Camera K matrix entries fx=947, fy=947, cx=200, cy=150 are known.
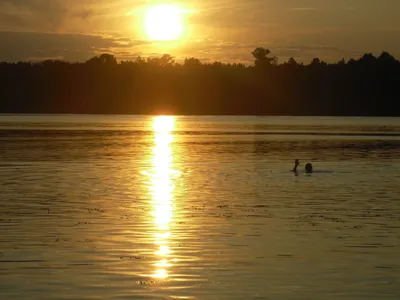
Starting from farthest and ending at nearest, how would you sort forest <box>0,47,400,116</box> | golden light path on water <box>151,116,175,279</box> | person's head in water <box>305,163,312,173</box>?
forest <box>0,47,400,116</box> → person's head in water <box>305,163,312,173</box> → golden light path on water <box>151,116,175,279</box>

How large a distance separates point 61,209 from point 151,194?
4.89 metres

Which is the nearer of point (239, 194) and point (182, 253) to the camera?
point (182, 253)

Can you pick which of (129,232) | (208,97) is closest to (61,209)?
(129,232)

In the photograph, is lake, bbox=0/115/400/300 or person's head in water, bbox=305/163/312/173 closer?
lake, bbox=0/115/400/300

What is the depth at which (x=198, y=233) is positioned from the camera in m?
19.2

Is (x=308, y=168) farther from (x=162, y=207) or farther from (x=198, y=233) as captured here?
(x=198, y=233)

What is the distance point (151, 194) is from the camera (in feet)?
90.6

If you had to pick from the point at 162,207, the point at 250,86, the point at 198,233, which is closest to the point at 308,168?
the point at 162,207

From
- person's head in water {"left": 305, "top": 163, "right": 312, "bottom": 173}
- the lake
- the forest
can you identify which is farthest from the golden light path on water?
the forest

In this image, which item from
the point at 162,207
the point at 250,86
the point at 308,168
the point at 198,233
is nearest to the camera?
the point at 198,233

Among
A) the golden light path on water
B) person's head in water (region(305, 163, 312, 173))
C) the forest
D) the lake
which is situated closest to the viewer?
the lake

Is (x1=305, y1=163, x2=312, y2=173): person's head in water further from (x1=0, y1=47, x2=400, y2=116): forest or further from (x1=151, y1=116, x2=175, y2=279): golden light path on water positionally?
(x1=0, y1=47, x2=400, y2=116): forest

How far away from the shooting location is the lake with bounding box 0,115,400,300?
13953 millimetres

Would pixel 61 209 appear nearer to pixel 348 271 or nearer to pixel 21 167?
pixel 348 271
